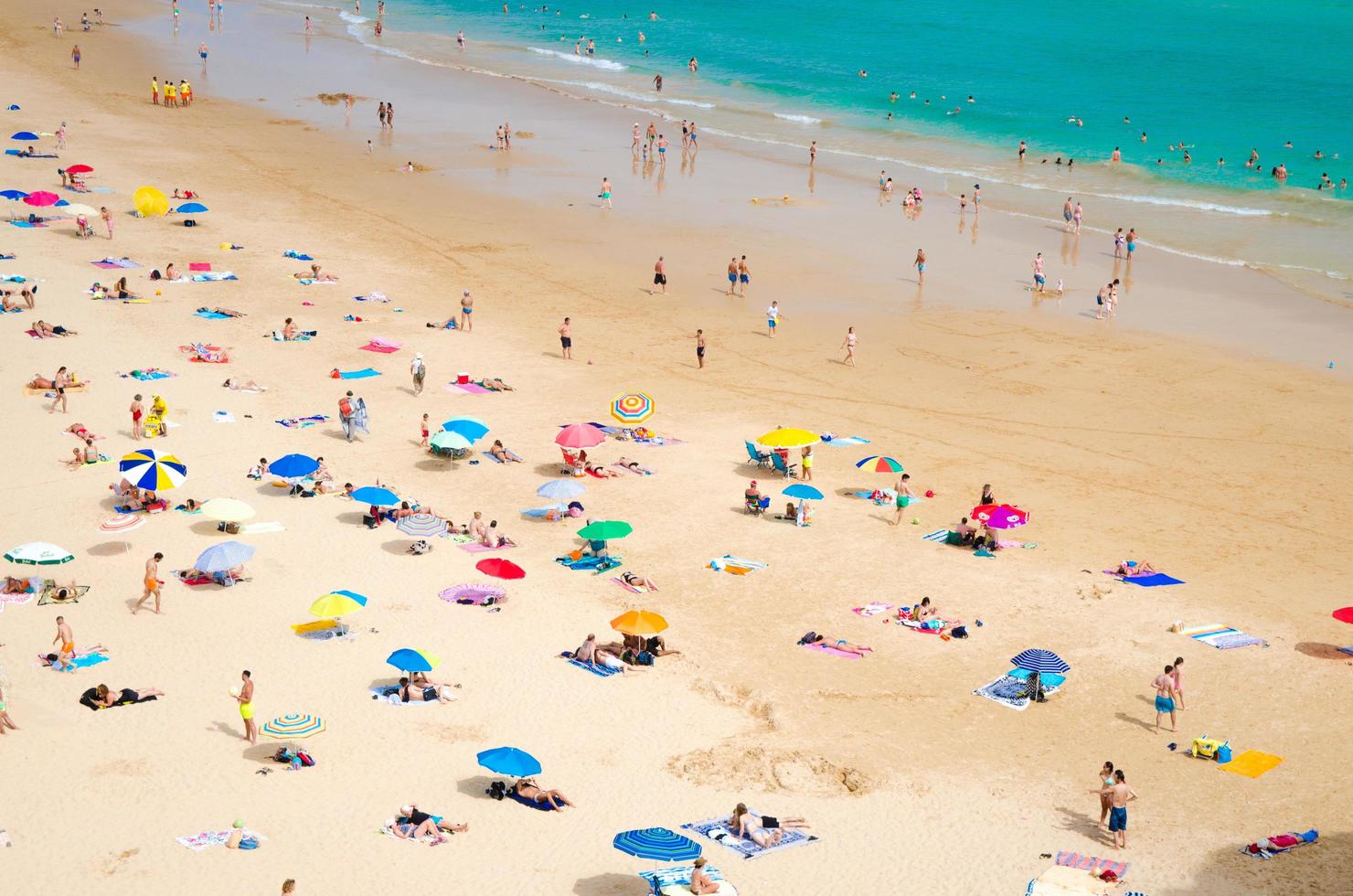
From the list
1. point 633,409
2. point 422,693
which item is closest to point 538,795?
point 422,693

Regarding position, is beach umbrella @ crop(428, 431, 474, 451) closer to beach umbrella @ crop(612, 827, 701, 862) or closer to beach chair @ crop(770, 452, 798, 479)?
beach chair @ crop(770, 452, 798, 479)

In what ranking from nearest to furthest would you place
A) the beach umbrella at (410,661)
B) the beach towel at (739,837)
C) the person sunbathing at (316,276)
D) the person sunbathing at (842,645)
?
the beach towel at (739,837)
the beach umbrella at (410,661)
the person sunbathing at (842,645)
the person sunbathing at (316,276)

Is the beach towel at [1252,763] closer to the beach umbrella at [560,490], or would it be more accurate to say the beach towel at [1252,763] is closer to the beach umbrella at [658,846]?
the beach umbrella at [658,846]

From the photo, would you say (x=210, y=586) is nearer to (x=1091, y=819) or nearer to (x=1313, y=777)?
(x=1091, y=819)

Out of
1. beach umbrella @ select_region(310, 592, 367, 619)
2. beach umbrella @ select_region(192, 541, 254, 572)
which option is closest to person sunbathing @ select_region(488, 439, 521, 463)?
beach umbrella @ select_region(192, 541, 254, 572)

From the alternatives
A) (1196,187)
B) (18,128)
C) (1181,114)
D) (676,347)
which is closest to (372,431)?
(676,347)

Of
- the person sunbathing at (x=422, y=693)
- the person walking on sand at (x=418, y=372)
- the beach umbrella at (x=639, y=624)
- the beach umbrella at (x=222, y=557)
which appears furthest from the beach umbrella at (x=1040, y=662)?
the person walking on sand at (x=418, y=372)

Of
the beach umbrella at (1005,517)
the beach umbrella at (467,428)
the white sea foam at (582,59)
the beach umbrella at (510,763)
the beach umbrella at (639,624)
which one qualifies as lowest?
the beach umbrella at (510,763)
